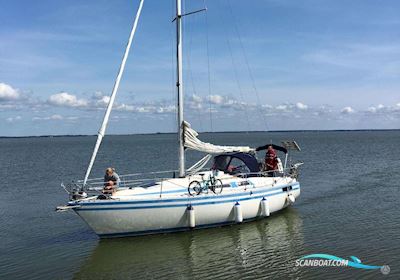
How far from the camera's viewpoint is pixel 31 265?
15203 millimetres

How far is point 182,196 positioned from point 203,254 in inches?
115

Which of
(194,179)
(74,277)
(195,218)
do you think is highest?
(194,179)

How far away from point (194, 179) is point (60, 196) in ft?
44.3

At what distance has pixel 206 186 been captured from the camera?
1877cm

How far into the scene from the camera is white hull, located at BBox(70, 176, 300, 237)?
16.7 meters

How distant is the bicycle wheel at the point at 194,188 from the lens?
1833 cm

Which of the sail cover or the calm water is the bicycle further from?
the calm water

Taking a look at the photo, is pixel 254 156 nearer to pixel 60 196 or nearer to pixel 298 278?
pixel 298 278

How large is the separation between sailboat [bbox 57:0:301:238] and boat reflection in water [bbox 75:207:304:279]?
0.60m

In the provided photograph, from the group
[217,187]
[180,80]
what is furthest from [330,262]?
[180,80]

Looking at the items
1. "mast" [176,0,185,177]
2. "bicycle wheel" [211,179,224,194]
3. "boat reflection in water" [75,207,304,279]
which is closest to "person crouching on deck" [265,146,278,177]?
"boat reflection in water" [75,207,304,279]

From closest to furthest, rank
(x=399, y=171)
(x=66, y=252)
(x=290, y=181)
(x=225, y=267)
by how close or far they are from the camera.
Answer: (x=225, y=267) → (x=66, y=252) → (x=290, y=181) → (x=399, y=171)

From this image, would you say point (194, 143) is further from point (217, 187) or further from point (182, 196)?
point (182, 196)

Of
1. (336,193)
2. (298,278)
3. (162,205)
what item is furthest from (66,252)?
(336,193)
